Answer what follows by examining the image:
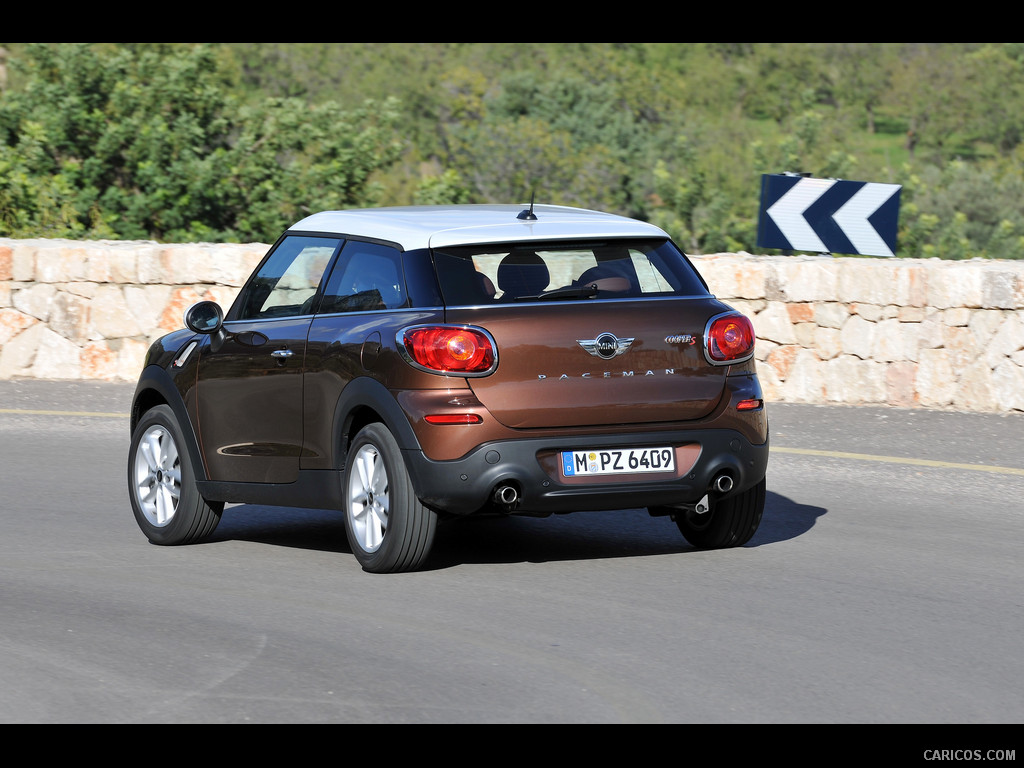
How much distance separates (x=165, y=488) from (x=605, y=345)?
265cm

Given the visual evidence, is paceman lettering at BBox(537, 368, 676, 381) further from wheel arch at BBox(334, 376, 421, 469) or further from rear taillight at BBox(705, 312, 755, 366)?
wheel arch at BBox(334, 376, 421, 469)

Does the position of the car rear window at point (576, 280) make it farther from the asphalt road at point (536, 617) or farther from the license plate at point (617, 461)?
the asphalt road at point (536, 617)

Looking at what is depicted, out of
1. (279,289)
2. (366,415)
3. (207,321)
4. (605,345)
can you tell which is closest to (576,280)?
(605,345)

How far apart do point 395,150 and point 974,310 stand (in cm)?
1222

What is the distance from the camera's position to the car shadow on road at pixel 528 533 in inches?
312

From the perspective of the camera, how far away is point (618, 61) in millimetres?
49344

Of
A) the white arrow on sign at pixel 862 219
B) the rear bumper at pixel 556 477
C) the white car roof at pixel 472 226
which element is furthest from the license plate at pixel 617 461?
the white arrow on sign at pixel 862 219

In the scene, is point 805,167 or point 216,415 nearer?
point 216,415

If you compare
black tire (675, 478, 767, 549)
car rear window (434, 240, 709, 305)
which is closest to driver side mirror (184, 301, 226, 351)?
car rear window (434, 240, 709, 305)

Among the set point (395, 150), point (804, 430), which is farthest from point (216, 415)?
point (395, 150)

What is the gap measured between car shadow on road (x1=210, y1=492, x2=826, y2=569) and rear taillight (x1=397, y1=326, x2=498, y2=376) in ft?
3.58

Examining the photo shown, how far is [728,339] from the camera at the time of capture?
736cm

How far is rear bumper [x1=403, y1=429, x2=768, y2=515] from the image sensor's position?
6.93 metres
